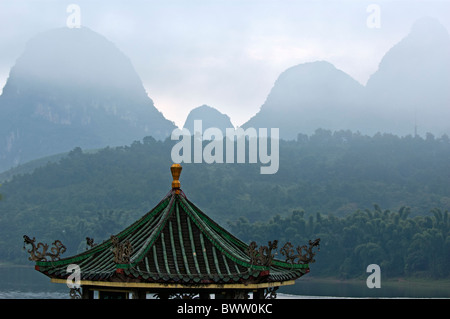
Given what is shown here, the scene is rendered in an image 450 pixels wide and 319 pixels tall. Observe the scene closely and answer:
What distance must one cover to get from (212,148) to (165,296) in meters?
159

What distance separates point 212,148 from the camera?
16812cm

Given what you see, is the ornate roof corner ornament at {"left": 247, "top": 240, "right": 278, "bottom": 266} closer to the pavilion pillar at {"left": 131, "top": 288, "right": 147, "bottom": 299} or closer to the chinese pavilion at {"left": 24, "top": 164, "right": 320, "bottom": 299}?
the chinese pavilion at {"left": 24, "top": 164, "right": 320, "bottom": 299}

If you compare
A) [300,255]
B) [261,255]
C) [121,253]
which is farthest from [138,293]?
[300,255]

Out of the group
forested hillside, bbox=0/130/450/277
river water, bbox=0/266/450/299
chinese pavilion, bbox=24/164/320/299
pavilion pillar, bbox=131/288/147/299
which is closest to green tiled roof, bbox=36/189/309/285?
chinese pavilion, bbox=24/164/320/299

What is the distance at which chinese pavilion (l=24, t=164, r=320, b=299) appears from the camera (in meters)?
7.96

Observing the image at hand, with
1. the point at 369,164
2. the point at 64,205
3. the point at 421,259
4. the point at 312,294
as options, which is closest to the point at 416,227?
the point at 421,259

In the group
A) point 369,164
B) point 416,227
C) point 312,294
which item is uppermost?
point 369,164

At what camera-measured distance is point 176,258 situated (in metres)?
8.35

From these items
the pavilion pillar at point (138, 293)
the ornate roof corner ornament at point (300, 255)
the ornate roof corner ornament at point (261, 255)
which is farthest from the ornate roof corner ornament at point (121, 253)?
the ornate roof corner ornament at point (300, 255)

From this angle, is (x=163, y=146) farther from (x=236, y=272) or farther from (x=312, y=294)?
(x=236, y=272)

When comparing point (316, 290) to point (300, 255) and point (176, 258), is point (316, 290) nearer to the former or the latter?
point (300, 255)

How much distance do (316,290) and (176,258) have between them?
74439 mm

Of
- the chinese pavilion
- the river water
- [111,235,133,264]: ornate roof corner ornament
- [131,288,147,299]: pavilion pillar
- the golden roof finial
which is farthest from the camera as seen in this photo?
the river water

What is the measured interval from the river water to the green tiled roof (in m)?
62.9
